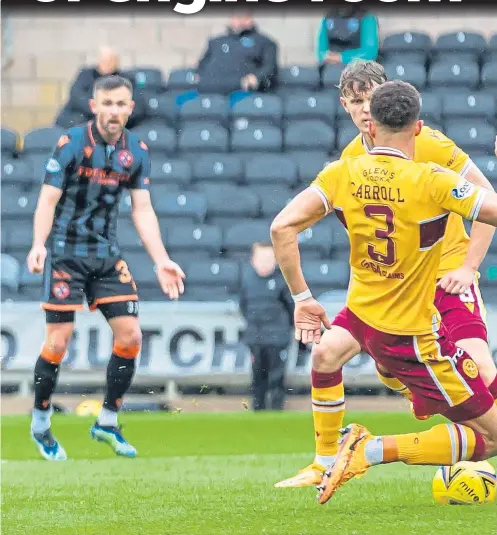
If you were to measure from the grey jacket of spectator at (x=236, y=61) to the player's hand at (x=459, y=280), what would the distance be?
844 centimetres

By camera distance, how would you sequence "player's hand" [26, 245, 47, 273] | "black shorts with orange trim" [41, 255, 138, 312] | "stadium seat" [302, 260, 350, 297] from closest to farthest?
"player's hand" [26, 245, 47, 273] < "black shorts with orange trim" [41, 255, 138, 312] < "stadium seat" [302, 260, 350, 297]

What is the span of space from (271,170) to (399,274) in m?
8.47

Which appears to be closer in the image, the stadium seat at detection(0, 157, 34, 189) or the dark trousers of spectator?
the dark trousers of spectator

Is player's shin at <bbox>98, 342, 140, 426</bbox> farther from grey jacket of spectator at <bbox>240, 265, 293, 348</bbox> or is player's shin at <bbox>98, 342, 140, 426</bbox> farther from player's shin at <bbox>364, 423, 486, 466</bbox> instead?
grey jacket of spectator at <bbox>240, 265, 293, 348</bbox>

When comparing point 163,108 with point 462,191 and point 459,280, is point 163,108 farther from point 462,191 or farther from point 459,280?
point 462,191

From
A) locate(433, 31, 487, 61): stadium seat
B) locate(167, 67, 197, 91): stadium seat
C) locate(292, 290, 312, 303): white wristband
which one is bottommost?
locate(292, 290, 312, 303): white wristband

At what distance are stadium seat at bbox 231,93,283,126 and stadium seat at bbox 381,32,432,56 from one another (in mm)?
1421

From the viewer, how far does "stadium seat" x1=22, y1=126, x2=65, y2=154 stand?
14023mm

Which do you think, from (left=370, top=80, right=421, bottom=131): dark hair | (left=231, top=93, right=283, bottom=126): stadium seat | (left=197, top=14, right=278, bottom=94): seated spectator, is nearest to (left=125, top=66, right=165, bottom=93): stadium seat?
(left=197, top=14, right=278, bottom=94): seated spectator

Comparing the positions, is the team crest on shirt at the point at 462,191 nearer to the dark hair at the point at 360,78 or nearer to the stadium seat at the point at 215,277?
the dark hair at the point at 360,78

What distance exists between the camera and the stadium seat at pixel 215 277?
40.9ft

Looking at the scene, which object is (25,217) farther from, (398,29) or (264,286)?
(398,29)

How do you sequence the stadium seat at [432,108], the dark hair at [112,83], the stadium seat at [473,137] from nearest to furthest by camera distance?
1. the dark hair at [112,83]
2. the stadium seat at [473,137]
3. the stadium seat at [432,108]

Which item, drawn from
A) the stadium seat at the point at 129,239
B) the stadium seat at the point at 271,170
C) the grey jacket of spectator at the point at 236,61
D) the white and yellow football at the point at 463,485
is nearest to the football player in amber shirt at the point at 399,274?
the white and yellow football at the point at 463,485
